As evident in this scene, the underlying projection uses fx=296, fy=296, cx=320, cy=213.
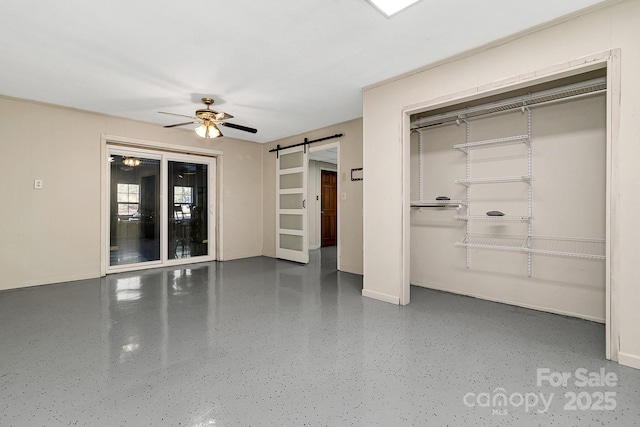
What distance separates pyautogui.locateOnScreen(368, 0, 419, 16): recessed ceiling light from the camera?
215 cm

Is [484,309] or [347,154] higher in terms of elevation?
[347,154]

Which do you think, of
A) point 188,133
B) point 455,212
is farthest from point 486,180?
point 188,133

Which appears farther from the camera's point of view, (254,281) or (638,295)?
(254,281)

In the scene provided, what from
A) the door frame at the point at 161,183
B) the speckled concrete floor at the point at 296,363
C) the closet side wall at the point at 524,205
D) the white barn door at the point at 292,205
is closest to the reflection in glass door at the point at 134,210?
the door frame at the point at 161,183

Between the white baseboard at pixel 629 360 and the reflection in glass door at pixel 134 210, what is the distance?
6133mm

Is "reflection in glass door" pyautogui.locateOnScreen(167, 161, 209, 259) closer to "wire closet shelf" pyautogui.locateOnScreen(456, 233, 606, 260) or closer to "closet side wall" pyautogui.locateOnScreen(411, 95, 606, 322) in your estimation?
"closet side wall" pyautogui.locateOnScreen(411, 95, 606, 322)

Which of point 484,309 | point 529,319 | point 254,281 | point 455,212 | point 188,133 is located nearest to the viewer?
point 529,319

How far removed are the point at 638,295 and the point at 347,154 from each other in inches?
153

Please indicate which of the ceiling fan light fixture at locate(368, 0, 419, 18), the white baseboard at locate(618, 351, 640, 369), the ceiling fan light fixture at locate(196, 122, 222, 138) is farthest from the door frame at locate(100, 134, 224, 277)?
the white baseboard at locate(618, 351, 640, 369)

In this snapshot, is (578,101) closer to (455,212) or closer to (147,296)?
(455,212)

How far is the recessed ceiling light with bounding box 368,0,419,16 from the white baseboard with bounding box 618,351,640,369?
9.56 ft

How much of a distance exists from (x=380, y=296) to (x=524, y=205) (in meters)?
1.89

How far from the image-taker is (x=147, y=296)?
369cm

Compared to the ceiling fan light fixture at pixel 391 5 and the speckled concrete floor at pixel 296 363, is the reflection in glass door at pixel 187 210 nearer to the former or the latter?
the speckled concrete floor at pixel 296 363
